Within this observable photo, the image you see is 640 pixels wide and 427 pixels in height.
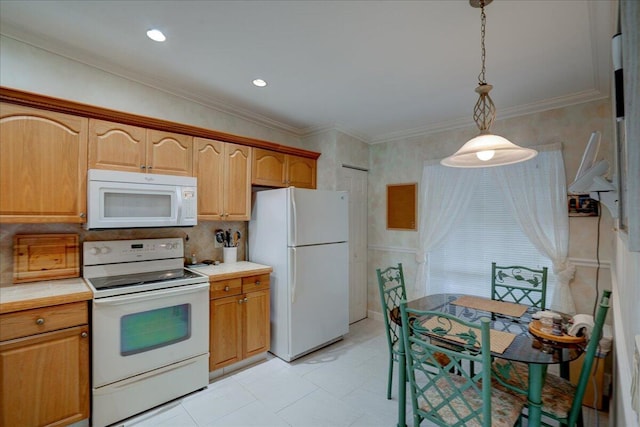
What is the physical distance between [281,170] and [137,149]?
1436 millimetres

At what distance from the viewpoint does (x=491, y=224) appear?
318 centimetres

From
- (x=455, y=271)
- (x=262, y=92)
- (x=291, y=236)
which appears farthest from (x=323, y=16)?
(x=455, y=271)

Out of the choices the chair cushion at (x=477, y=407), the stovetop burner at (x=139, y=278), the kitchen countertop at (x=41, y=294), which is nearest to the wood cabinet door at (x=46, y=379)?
the kitchen countertop at (x=41, y=294)

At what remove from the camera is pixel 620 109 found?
0.59 metres

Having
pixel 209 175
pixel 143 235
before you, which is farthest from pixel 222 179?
pixel 143 235

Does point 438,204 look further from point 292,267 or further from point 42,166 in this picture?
point 42,166

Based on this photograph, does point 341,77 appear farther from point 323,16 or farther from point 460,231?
point 460,231

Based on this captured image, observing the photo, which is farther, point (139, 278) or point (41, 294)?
point (139, 278)

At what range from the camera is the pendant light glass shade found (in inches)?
61.2

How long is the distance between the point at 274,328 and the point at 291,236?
0.99 meters

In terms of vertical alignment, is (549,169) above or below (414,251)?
above

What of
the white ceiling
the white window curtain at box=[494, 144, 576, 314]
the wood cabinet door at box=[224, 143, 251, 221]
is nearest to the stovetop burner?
the wood cabinet door at box=[224, 143, 251, 221]

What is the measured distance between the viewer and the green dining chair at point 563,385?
56.6 inches

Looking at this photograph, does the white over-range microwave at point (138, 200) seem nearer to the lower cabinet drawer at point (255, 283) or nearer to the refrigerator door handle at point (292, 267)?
the lower cabinet drawer at point (255, 283)
